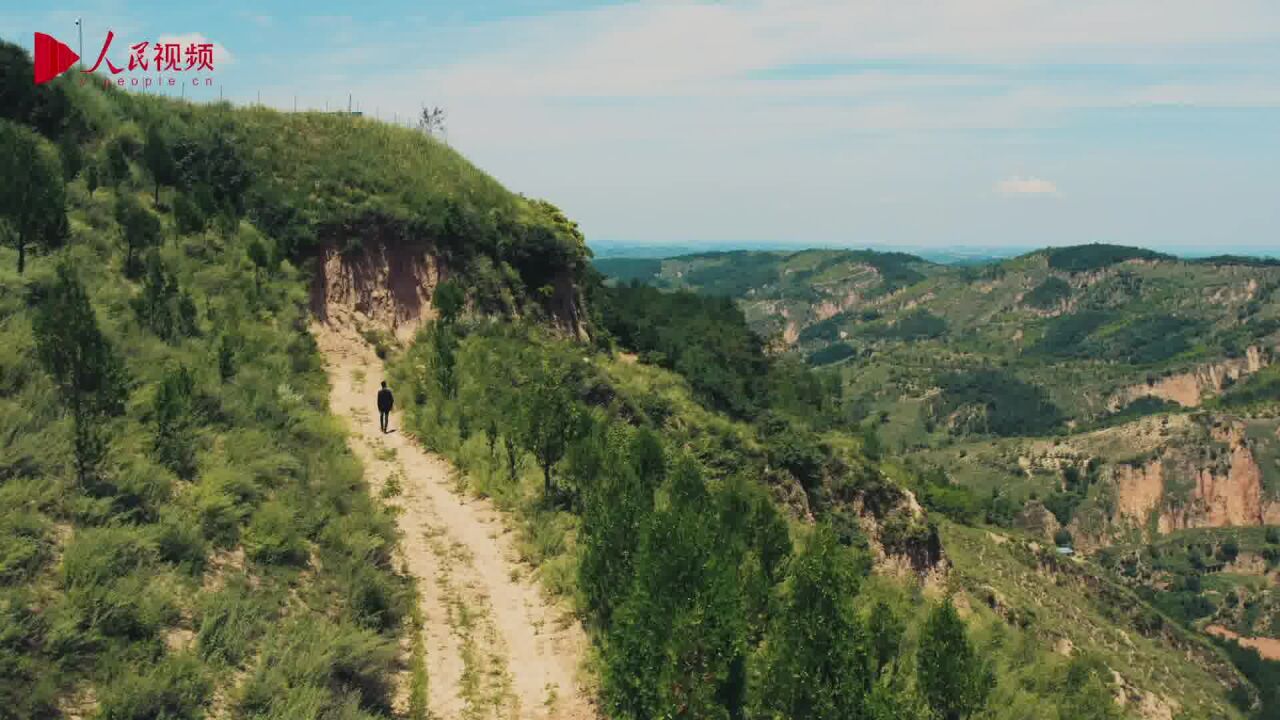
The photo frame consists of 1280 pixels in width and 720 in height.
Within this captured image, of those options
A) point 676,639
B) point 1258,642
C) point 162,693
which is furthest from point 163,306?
point 1258,642

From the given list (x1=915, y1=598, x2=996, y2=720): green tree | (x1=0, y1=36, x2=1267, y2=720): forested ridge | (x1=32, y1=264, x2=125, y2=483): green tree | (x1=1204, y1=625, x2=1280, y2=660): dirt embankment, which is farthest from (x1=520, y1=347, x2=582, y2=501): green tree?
(x1=1204, y1=625, x2=1280, y2=660): dirt embankment

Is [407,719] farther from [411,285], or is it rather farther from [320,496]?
[411,285]

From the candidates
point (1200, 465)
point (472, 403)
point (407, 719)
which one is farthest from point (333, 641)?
point (1200, 465)

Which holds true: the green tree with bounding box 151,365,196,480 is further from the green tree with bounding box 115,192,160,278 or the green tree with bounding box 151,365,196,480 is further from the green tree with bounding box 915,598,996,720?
the green tree with bounding box 915,598,996,720

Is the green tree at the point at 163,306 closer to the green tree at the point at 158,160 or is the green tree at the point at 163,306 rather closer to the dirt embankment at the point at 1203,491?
the green tree at the point at 158,160

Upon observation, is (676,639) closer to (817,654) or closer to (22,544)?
(817,654)

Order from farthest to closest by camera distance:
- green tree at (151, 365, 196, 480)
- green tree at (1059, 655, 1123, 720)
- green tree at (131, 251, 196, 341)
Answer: green tree at (131, 251, 196, 341), green tree at (1059, 655, 1123, 720), green tree at (151, 365, 196, 480)
